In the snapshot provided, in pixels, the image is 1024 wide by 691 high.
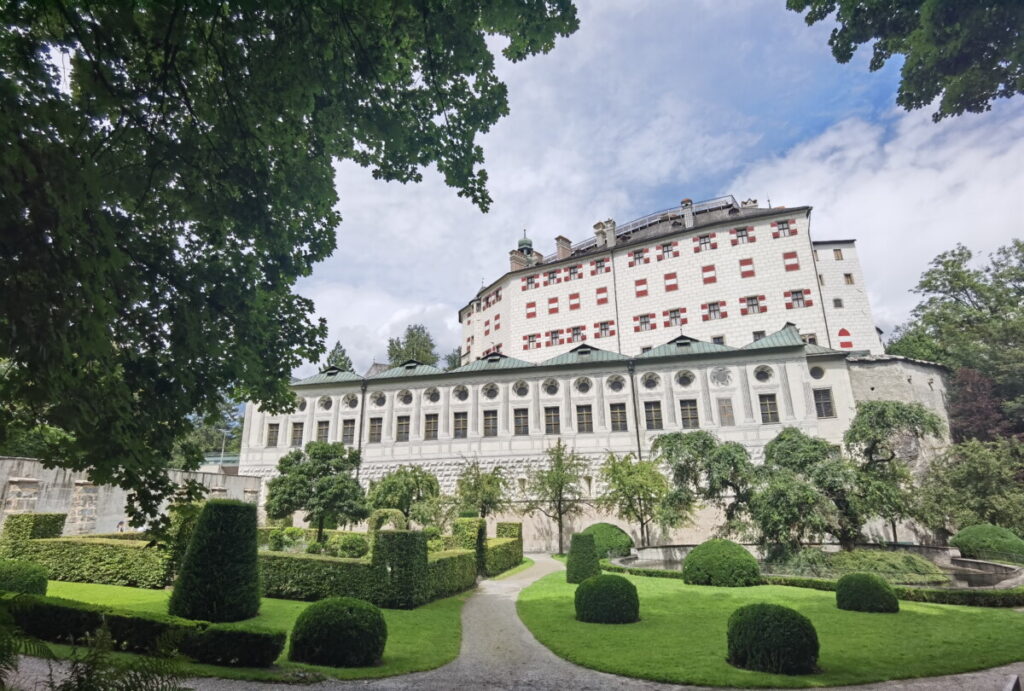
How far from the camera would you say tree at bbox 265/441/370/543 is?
75.5 feet

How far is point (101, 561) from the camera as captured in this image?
15133 millimetres

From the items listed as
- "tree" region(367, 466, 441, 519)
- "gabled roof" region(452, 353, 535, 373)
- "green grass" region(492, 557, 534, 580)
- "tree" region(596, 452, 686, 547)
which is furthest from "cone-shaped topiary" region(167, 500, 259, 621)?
"gabled roof" region(452, 353, 535, 373)

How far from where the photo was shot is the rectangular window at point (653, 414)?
98.0ft

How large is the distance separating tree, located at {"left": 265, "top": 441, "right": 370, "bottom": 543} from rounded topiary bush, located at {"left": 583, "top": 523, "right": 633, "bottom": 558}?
1026cm

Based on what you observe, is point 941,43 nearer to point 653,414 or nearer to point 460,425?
point 653,414

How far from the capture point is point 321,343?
7797 mm

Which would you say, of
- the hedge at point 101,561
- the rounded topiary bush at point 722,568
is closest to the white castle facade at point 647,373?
the hedge at point 101,561

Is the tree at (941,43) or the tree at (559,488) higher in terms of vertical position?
the tree at (941,43)

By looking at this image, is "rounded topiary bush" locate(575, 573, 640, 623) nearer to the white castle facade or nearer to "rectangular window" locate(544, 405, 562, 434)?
the white castle facade

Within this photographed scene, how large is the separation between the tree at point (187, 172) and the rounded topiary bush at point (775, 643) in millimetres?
7904

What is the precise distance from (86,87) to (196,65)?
1.37 meters

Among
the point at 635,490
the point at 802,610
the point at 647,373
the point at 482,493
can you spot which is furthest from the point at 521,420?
the point at 802,610

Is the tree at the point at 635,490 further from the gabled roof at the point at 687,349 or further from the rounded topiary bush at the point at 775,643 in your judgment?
the rounded topiary bush at the point at 775,643

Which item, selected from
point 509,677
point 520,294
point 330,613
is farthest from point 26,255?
point 520,294
